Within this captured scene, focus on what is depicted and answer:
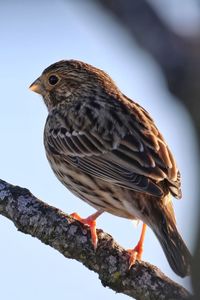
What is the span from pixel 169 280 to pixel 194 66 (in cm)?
303

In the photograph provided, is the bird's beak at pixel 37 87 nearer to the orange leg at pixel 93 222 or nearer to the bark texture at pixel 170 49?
the orange leg at pixel 93 222

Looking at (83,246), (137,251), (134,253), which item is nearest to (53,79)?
(137,251)

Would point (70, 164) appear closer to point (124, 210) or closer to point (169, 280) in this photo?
point (124, 210)

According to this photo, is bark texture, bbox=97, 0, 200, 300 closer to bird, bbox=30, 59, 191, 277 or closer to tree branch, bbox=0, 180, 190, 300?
tree branch, bbox=0, 180, 190, 300

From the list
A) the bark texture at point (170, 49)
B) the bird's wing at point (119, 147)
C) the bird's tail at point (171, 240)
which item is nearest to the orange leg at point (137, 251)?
the bird's tail at point (171, 240)

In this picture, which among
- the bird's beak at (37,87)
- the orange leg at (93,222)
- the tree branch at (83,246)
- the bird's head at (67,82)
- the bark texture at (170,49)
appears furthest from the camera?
the bird's beak at (37,87)

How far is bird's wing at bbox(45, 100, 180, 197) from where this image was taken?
17.3 feet

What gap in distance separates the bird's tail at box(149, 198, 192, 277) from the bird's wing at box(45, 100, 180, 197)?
0.63ft

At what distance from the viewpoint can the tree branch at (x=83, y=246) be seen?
13.5 feet

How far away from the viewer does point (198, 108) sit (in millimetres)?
1341

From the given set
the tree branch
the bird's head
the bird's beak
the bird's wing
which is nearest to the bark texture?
the tree branch

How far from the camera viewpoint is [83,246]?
4652mm

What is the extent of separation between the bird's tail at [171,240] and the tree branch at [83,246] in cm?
19

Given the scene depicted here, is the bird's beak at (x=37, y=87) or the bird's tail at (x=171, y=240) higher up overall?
the bird's beak at (x=37, y=87)
